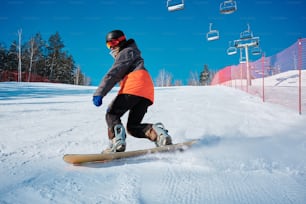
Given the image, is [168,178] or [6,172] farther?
[6,172]

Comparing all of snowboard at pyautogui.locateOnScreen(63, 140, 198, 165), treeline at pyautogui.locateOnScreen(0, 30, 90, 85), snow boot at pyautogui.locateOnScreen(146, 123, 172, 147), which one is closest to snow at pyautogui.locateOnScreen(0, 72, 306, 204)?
snowboard at pyautogui.locateOnScreen(63, 140, 198, 165)

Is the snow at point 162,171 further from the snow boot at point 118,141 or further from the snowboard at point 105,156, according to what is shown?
the snow boot at point 118,141

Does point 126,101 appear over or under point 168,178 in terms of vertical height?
over

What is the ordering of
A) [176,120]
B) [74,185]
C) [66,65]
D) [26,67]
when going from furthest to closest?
[66,65] → [26,67] → [176,120] → [74,185]

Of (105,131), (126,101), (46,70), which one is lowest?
(105,131)

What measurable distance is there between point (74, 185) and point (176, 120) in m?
3.78

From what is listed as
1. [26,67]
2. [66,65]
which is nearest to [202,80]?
[66,65]

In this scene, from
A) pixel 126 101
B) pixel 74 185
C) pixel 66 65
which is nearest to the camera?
pixel 74 185

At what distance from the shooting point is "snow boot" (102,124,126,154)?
2.52 metres

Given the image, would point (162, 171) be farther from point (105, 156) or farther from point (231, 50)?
point (231, 50)

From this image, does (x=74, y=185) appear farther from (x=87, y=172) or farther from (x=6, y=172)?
(x=6, y=172)

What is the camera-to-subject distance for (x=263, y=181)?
184cm

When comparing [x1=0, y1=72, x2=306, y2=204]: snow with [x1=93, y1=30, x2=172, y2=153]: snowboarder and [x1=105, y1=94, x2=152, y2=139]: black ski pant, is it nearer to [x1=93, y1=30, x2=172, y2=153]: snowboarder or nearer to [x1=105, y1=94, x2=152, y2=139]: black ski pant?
[x1=93, y1=30, x2=172, y2=153]: snowboarder

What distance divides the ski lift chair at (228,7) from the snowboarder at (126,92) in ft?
41.2
